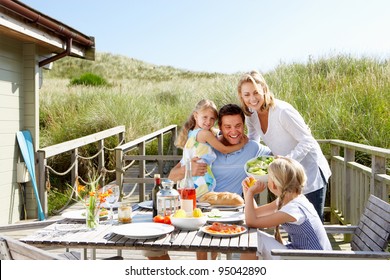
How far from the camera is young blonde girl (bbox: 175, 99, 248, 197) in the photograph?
389 centimetres

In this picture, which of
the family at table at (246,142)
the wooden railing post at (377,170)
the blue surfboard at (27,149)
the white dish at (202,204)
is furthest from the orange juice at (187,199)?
the blue surfboard at (27,149)

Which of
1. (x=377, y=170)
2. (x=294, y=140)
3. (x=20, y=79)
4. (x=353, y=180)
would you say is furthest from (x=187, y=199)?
(x=20, y=79)

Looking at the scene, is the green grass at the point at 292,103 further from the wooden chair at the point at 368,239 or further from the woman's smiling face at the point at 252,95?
the wooden chair at the point at 368,239

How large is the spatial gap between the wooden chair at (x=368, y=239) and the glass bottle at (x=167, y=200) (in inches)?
30.0

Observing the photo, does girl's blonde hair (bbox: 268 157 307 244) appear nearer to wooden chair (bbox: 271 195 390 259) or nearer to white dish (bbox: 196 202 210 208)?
wooden chair (bbox: 271 195 390 259)

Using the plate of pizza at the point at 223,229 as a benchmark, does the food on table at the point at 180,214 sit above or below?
above

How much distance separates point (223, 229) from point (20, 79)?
661 cm

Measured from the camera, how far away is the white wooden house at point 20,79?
7.67 meters

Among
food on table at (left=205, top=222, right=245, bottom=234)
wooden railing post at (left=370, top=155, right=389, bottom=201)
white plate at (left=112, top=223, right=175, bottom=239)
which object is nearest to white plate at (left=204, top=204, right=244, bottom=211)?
food on table at (left=205, top=222, right=245, bottom=234)

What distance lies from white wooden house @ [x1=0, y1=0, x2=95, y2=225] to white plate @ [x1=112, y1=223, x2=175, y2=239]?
16.6 ft

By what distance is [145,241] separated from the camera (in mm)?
2561

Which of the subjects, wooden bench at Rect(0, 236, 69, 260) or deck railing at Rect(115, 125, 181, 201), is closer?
wooden bench at Rect(0, 236, 69, 260)

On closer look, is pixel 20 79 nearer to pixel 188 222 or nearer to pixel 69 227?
pixel 69 227
